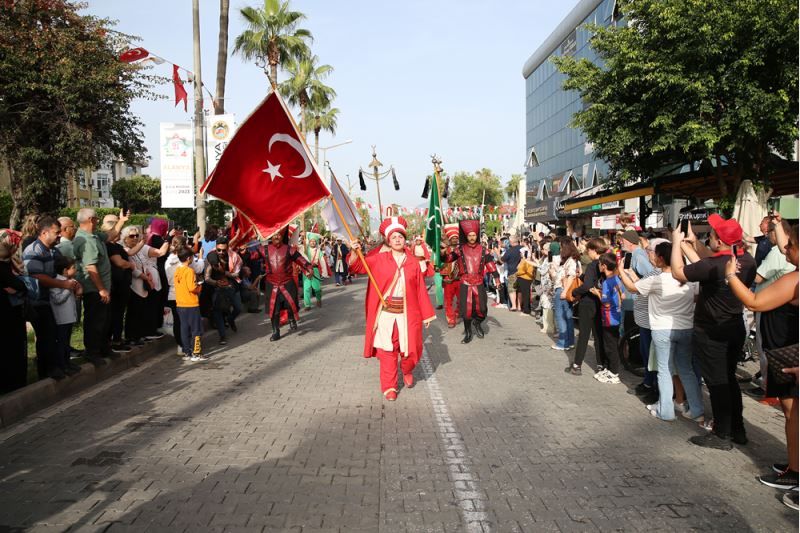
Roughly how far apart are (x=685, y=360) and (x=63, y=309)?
20.1 ft

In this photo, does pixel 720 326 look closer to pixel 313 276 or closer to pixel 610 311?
pixel 610 311

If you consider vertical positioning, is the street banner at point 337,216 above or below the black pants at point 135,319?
above

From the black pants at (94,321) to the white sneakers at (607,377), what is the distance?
586cm

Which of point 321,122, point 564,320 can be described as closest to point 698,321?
point 564,320

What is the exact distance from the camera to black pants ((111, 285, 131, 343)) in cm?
805

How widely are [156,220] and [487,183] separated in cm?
9512

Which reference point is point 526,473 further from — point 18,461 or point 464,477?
point 18,461

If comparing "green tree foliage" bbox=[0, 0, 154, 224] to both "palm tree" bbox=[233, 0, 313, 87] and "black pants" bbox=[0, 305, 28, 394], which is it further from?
"black pants" bbox=[0, 305, 28, 394]

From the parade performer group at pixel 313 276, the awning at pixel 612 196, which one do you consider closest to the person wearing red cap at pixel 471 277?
the parade performer group at pixel 313 276

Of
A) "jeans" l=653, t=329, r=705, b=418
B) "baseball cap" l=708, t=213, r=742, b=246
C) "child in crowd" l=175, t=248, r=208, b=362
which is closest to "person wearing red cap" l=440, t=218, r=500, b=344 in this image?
"child in crowd" l=175, t=248, r=208, b=362

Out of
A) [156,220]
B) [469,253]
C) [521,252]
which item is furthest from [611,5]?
[156,220]

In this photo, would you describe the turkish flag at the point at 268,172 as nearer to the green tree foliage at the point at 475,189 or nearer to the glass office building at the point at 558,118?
the glass office building at the point at 558,118

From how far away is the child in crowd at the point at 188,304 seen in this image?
8.41 metres

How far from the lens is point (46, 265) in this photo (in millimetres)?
6262
